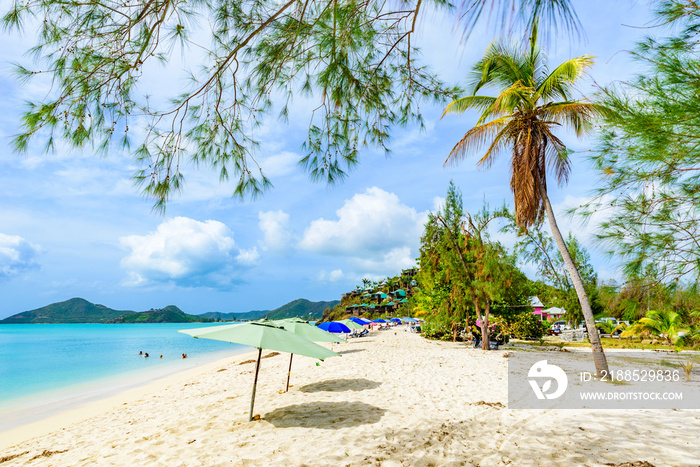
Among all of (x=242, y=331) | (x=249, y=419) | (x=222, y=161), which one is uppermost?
(x=222, y=161)

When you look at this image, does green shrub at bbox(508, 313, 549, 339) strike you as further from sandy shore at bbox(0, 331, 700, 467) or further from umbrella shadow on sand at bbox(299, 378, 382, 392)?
umbrella shadow on sand at bbox(299, 378, 382, 392)

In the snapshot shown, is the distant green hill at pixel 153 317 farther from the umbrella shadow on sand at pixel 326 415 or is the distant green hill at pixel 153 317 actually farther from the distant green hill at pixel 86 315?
the umbrella shadow on sand at pixel 326 415

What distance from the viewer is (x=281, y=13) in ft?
13.8

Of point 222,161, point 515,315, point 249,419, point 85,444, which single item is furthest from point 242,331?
point 515,315

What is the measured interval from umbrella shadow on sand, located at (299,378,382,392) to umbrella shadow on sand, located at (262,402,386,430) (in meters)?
1.38

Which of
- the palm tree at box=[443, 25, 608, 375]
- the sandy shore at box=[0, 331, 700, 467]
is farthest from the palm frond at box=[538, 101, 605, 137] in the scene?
the sandy shore at box=[0, 331, 700, 467]

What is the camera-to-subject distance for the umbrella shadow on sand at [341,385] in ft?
27.2

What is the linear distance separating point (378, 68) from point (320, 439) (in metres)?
5.26

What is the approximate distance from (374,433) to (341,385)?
379 centimetres

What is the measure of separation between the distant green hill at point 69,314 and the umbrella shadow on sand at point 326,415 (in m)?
217

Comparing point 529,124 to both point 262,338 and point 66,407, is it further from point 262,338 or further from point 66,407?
point 66,407

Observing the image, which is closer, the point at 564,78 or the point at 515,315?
the point at 564,78

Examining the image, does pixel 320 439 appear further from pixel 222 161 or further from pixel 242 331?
pixel 222 161

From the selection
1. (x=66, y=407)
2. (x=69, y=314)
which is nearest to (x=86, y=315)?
(x=69, y=314)
